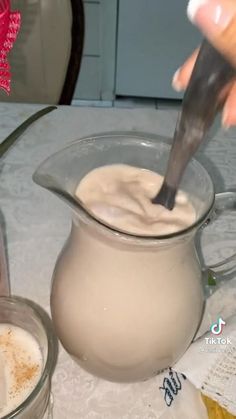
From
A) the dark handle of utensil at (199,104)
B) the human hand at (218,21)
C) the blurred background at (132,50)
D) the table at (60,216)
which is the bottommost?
the blurred background at (132,50)

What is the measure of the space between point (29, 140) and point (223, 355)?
0.38 m

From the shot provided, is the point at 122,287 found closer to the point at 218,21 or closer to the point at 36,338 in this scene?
the point at 36,338

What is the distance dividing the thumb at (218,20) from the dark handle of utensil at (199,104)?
27 mm

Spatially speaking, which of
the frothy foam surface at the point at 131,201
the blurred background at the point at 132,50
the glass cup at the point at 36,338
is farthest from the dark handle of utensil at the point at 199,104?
the blurred background at the point at 132,50

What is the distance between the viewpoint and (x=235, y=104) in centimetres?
30

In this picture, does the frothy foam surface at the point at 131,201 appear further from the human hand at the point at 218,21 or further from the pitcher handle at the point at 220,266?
the human hand at the point at 218,21

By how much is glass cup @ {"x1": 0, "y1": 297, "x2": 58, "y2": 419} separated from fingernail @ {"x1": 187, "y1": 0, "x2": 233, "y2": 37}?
9.8 inches

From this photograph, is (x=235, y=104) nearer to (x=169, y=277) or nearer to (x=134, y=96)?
(x=169, y=277)

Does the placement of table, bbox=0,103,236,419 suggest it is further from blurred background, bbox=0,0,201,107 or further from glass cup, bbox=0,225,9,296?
blurred background, bbox=0,0,201,107

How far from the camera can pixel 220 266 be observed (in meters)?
0.46

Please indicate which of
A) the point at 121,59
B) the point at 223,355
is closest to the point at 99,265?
the point at 223,355

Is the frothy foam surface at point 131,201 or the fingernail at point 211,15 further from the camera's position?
the frothy foam surface at point 131,201

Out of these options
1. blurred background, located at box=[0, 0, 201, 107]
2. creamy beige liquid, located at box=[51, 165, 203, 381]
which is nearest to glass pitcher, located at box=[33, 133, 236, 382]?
creamy beige liquid, located at box=[51, 165, 203, 381]

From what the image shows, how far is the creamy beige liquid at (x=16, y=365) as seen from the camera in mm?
396
